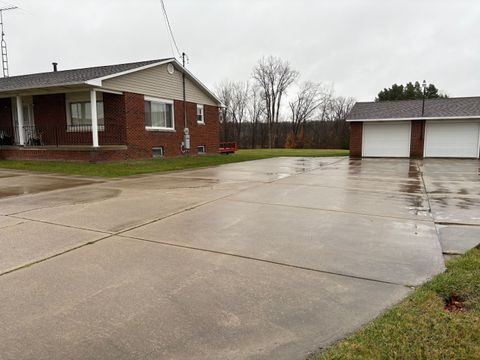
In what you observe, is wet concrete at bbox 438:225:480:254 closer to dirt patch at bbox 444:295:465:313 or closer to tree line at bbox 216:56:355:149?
dirt patch at bbox 444:295:465:313

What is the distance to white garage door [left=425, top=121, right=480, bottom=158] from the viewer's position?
23281mm

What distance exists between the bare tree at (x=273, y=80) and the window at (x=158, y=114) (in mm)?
36071

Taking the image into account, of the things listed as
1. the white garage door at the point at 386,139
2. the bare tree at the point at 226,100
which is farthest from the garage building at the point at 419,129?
the bare tree at the point at 226,100

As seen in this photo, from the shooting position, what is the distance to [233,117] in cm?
5519

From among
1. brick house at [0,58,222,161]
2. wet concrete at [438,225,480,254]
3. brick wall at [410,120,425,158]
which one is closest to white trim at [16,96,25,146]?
brick house at [0,58,222,161]

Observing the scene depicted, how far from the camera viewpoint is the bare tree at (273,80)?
5488 cm

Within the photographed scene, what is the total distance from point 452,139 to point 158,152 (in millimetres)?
18863

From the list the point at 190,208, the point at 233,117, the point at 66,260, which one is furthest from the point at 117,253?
the point at 233,117

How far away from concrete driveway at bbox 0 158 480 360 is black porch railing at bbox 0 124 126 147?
30.0ft

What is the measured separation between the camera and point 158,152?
18734 millimetres

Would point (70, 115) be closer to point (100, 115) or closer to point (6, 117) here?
point (100, 115)

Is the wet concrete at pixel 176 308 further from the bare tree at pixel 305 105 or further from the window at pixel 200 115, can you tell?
the bare tree at pixel 305 105

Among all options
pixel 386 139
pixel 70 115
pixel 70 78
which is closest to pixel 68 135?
pixel 70 115

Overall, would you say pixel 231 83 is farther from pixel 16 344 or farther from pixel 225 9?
pixel 16 344
